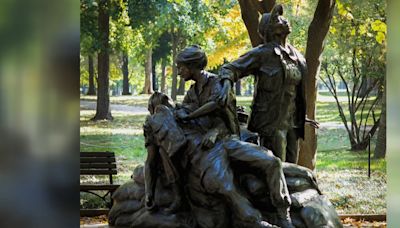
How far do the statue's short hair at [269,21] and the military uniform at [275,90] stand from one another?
0.08 meters

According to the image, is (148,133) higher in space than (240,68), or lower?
lower

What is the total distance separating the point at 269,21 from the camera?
4.52m

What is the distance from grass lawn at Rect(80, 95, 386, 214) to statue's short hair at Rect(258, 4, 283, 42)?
4511 millimetres

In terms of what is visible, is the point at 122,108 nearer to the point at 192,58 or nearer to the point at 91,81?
the point at 91,81

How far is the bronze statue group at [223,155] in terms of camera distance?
12.7ft

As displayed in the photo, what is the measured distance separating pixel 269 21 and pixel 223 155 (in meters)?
1.23

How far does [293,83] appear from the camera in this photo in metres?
4.55

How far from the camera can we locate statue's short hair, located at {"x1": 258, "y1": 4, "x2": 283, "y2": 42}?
4461 mm

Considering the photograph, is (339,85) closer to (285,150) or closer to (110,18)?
(110,18)

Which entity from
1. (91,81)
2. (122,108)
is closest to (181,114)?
(122,108)

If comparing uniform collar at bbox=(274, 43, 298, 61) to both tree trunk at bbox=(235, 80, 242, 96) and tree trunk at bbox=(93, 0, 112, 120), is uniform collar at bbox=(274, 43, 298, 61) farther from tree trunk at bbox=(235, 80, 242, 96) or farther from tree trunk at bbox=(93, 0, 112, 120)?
tree trunk at bbox=(235, 80, 242, 96)

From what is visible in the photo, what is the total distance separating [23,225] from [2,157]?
0.12 meters

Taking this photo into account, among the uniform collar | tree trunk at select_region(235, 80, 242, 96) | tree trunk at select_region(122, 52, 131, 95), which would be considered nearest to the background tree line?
tree trunk at select_region(122, 52, 131, 95)

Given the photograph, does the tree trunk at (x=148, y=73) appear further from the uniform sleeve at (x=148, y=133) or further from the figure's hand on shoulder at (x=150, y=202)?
the figure's hand on shoulder at (x=150, y=202)
